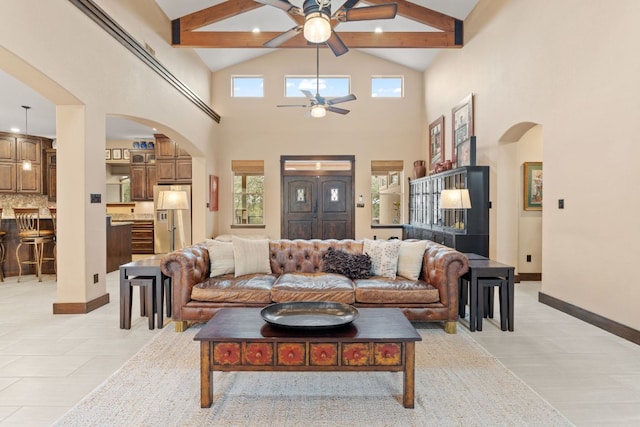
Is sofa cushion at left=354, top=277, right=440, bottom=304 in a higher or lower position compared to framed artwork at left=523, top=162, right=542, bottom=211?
lower

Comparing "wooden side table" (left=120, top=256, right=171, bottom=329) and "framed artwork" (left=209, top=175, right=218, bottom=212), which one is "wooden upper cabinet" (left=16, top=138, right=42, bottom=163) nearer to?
"framed artwork" (left=209, top=175, right=218, bottom=212)

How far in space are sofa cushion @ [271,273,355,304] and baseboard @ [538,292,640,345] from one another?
247cm

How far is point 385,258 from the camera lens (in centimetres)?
393

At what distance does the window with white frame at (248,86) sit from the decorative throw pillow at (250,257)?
606 cm

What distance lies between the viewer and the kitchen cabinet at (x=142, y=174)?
9.34 metres

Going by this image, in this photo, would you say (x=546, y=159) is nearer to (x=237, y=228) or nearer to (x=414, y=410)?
(x=414, y=410)

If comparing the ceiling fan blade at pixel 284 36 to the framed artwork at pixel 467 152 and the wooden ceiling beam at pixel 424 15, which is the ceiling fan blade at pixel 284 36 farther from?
the framed artwork at pixel 467 152

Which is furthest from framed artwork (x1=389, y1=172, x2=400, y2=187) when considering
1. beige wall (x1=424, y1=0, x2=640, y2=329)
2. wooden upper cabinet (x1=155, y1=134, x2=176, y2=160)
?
wooden upper cabinet (x1=155, y1=134, x2=176, y2=160)

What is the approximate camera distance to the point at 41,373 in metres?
2.65

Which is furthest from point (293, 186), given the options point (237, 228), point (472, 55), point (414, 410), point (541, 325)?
point (414, 410)

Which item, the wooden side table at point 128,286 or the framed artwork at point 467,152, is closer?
the wooden side table at point 128,286

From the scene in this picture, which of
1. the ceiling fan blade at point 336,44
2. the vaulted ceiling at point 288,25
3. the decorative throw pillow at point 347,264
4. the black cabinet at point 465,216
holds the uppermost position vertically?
the vaulted ceiling at point 288,25

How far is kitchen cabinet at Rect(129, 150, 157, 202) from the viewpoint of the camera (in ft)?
30.6

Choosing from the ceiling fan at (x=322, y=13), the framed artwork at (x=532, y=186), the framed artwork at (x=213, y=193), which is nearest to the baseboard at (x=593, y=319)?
the framed artwork at (x=532, y=186)
